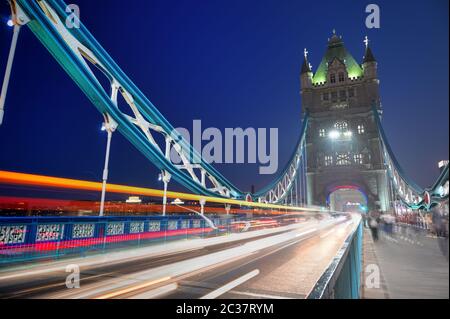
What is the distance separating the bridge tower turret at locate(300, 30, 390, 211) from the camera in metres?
44.0

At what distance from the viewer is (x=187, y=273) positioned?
5.32 meters

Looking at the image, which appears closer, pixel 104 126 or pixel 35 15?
pixel 35 15

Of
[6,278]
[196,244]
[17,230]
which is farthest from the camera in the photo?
[196,244]

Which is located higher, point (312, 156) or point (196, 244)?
point (312, 156)

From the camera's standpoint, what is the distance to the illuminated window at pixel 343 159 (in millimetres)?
45825

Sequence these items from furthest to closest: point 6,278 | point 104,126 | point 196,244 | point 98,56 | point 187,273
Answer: point 98,56
point 104,126
point 196,244
point 187,273
point 6,278

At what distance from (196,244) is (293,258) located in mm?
3464

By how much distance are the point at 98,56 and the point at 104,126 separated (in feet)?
18.9

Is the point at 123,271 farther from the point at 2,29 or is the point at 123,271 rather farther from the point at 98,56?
the point at 98,56

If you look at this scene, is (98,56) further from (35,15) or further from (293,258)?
(293,258)

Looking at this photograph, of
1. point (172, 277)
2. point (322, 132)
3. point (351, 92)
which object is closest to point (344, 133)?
point (322, 132)

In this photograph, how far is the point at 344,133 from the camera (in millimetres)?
Answer: 47500
